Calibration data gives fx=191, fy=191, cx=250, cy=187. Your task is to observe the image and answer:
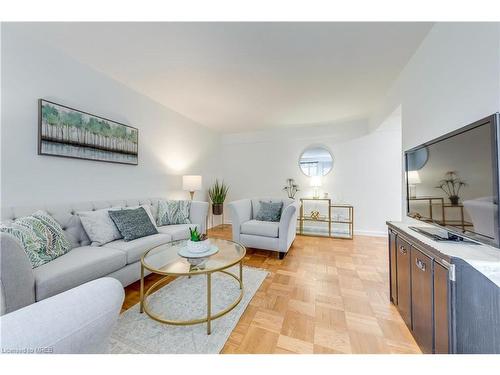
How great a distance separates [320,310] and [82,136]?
2.99 m

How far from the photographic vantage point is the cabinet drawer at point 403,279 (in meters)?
1.34

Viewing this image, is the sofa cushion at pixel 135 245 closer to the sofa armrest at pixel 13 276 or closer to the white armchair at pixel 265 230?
the sofa armrest at pixel 13 276

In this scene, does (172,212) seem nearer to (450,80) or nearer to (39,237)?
(39,237)

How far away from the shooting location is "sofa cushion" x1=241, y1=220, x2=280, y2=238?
268cm

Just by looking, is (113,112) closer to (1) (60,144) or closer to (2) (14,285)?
(1) (60,144)

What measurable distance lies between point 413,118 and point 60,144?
11.8ft

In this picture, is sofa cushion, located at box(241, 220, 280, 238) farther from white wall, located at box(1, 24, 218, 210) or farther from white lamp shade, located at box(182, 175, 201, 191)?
white wall, located at box(1, 24, 218, 210)

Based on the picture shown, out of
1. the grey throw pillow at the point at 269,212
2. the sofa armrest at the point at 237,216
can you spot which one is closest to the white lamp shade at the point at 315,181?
the grey throw pillow at the point at 269,212

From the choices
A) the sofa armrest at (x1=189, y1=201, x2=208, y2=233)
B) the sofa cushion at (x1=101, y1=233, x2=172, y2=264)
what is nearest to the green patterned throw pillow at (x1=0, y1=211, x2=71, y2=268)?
the sofa cushion at (x1=101, y1=233, x2=172, y2=264)

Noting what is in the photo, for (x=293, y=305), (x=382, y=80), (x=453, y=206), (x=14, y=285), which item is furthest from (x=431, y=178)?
(x=14, y=285)

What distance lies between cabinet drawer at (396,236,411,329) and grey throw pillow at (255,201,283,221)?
1682mm

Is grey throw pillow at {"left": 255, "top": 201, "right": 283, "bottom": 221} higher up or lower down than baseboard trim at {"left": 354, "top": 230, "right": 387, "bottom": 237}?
higher up

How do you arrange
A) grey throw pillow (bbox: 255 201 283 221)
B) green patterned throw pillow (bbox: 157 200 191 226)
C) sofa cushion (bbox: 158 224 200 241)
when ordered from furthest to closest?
grey throw pillow (bbox: 255 201 283 221) < green patterned throw pillow (bbox: 157 200 191 226) < sofa cushion (bbox: 158 224 200 241)
